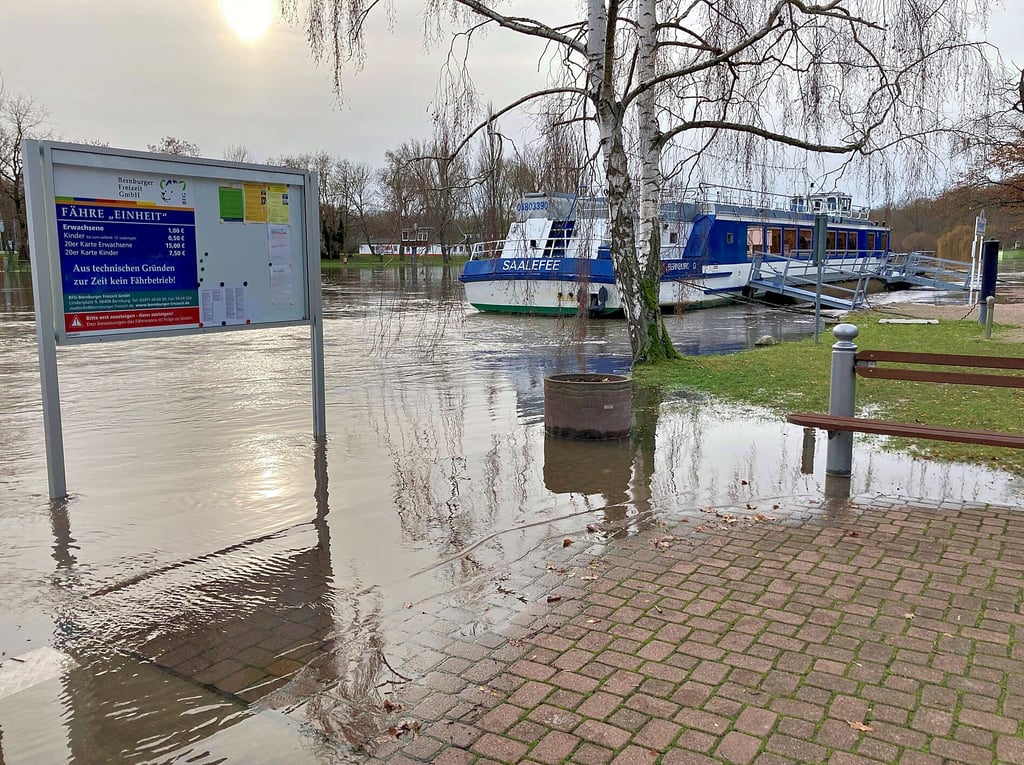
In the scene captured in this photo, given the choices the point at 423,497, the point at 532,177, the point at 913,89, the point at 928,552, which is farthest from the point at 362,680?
the point at 913,89

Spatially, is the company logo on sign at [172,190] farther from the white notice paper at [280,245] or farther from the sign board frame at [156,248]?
the white notice paper at [280,245]

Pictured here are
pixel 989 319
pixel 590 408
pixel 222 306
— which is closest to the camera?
pixel 222 306

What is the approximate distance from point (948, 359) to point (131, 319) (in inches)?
230

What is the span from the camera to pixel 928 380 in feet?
19.5

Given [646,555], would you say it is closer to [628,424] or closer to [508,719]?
[508,719]

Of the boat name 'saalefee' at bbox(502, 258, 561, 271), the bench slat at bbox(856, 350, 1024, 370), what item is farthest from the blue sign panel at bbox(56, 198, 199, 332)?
the boat name 'saalefee' at bbox(502, 258, 561, 271)

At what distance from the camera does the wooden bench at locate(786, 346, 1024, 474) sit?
18.1 ft

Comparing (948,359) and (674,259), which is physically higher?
(674,259)

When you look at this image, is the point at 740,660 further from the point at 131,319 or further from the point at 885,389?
the point at 885,389

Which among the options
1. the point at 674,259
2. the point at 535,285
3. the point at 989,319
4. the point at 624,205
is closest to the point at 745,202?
the point at 674,259

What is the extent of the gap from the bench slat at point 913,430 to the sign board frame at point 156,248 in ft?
14.0

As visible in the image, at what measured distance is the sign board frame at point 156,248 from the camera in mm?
5527

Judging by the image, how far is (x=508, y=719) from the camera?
299 cm

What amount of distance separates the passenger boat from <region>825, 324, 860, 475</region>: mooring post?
14202mm
